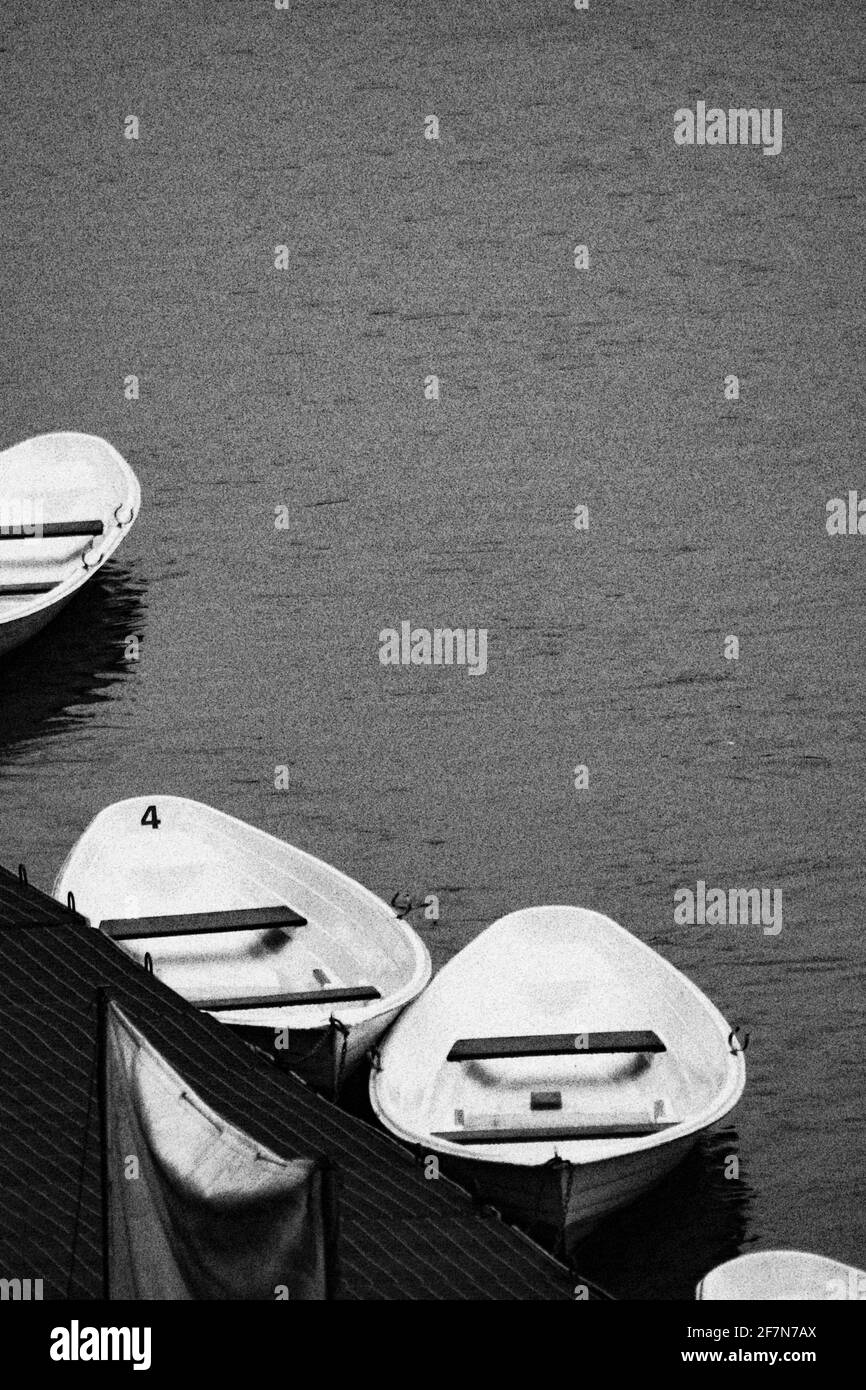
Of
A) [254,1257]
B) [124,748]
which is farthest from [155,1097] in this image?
[124,748]

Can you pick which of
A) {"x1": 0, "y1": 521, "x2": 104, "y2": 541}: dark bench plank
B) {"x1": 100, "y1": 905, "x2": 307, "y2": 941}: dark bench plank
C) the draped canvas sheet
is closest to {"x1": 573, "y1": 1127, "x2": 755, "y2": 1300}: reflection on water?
{"x1": 100, "y1": 905, "x2": 307, "y2": 941}: dark bench plank

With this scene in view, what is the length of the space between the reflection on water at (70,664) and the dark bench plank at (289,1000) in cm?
245

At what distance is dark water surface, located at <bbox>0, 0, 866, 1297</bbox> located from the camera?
1054 centimetres

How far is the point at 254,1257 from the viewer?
637 cm

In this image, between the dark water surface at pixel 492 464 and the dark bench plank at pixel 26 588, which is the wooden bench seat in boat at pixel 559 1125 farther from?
the dark bench plank at pixel 26 588

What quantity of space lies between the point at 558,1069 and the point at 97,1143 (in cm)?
197

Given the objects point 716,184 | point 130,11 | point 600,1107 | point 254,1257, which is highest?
point 130,11

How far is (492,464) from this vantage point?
42.2 feet

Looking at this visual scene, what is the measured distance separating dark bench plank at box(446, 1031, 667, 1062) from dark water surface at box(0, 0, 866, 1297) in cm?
51

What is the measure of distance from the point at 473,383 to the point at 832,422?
2.01m

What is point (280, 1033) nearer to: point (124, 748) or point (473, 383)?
point (124, 748)

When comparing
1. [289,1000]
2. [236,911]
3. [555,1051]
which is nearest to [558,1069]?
[555,1051]

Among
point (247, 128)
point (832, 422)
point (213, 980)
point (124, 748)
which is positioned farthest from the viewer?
point (247, 128)

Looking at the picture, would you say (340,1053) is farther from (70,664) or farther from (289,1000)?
(70,664)
